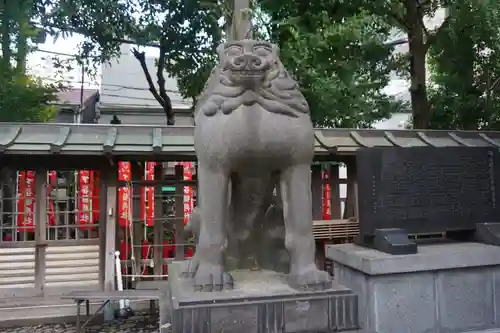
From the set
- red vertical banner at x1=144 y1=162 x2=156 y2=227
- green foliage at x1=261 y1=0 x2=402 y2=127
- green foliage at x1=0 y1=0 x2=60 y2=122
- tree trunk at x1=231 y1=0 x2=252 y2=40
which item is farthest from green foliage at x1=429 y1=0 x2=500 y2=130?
green foliage at x1=0 y1=0 x2=60 y2=122

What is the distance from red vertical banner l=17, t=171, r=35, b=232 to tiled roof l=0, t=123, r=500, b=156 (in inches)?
27.1

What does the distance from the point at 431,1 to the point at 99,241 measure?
25.4 feet

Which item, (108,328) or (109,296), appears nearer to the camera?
(109,296)

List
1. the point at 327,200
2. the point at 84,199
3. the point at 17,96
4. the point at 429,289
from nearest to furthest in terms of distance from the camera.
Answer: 1. the point at 429,289
2. the point at 84,199
3. the point at 327,200
4. the point at 17,96

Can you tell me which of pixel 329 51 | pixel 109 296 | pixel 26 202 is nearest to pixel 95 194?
pixel 26 202

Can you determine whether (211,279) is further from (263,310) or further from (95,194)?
(95,194)

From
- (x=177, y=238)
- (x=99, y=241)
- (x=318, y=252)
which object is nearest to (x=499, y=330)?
(x=318, y=252)

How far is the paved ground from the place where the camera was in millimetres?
5340

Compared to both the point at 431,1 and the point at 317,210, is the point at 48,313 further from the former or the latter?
the point at 431,1

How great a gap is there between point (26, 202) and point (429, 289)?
17.3ft

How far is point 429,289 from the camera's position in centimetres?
434

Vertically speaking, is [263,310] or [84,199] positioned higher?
[84,199]

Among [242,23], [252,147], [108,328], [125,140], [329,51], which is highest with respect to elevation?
[329,51]

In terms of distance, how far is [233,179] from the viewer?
287 centimetres
